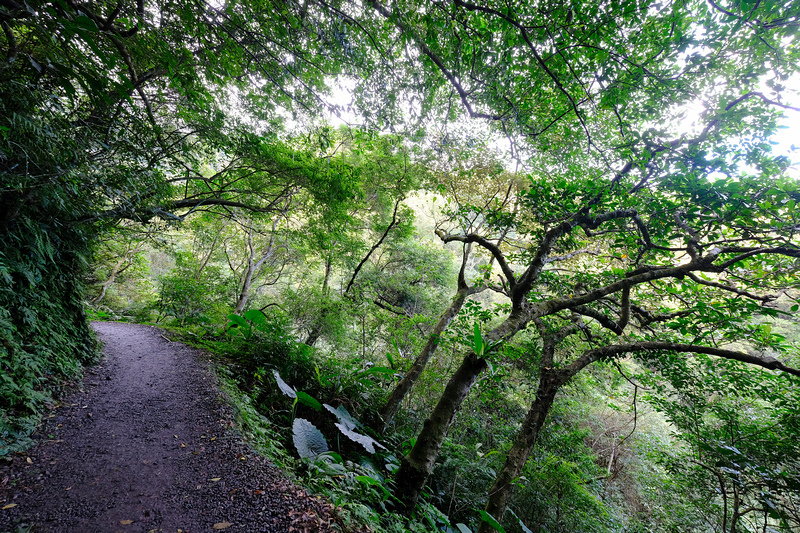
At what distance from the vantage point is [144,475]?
2018 mm

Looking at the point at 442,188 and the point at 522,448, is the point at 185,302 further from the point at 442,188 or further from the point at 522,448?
the point at 522,448

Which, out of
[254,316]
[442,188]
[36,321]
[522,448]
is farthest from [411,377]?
[36,321]

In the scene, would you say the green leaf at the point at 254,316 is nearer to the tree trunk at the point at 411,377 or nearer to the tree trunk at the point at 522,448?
the tree trunk at the point at 411,377

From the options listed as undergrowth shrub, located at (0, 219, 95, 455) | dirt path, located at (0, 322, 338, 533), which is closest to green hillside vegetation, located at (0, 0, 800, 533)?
undergrowth shrub, located at (0, 219, 95, 455)

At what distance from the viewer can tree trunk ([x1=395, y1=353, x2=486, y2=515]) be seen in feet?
9.67

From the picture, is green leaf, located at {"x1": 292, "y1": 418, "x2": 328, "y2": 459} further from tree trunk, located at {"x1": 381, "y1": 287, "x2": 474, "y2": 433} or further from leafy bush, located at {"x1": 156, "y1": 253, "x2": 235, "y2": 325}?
leafy bush, located at {"x1": 156, "y1": 253, "x2": 235, "y2": 325}

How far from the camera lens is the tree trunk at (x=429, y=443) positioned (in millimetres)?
2947

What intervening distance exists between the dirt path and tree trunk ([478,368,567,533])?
11.0ft

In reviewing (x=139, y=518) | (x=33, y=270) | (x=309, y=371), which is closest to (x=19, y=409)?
(x=33, y=270)

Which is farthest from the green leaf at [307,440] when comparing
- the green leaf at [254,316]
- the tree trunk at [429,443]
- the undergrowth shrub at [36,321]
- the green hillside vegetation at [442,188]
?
the green leaf at [254,316]

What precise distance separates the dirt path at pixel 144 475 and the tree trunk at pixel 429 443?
132cm

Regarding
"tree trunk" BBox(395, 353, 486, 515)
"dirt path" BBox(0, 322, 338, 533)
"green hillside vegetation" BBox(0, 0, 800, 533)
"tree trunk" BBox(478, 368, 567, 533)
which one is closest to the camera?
"dirt path" BBox(0, 322, 338, 533)

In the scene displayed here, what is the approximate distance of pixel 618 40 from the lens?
3.18 meters

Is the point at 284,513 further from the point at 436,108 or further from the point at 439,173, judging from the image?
the point at 439,173
